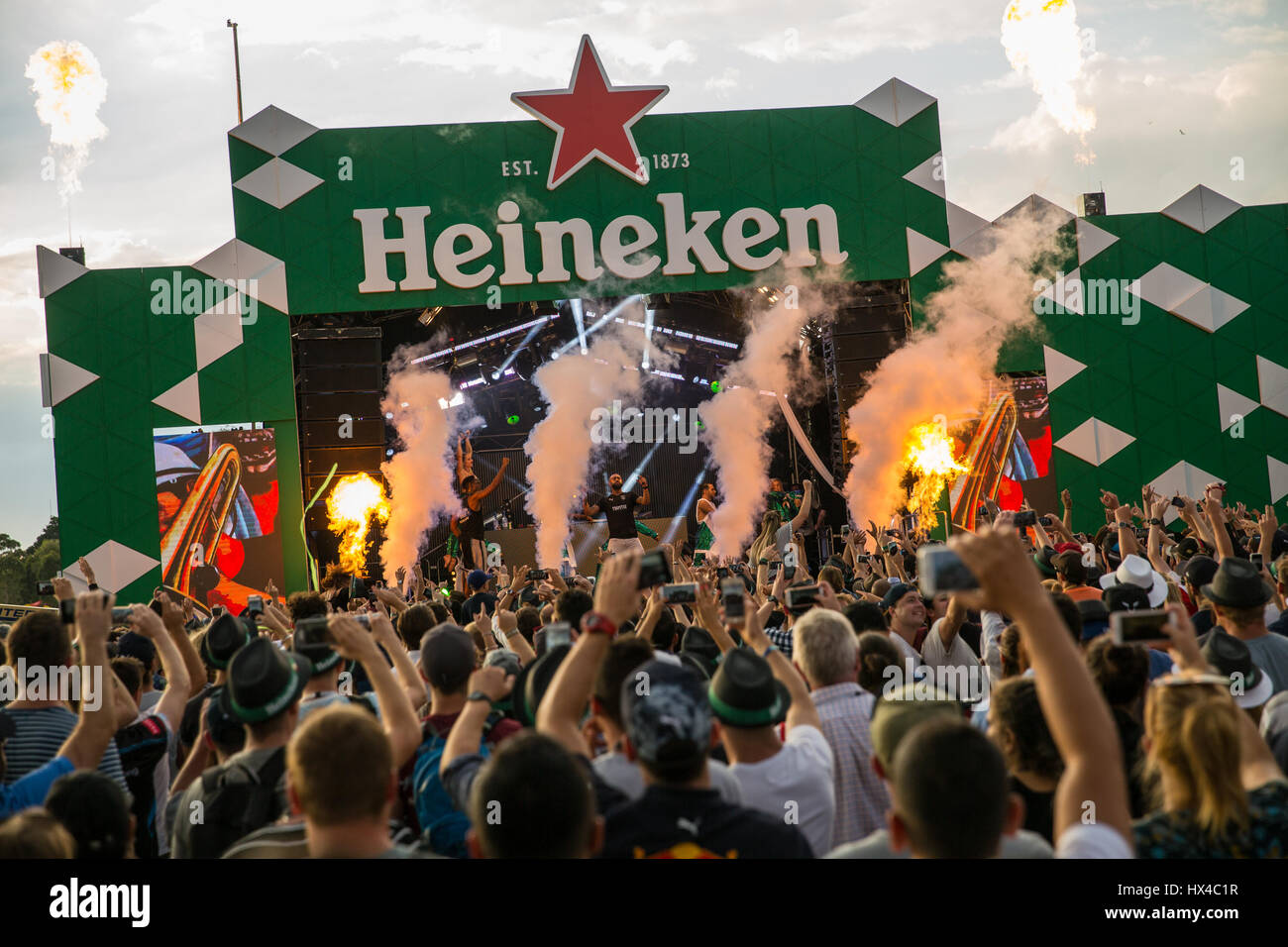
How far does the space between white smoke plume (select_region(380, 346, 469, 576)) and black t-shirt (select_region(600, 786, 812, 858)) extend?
16236 mm

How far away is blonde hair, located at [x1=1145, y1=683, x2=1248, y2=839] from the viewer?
90.7 inches

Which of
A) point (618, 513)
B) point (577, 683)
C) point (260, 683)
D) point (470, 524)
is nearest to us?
point (577, 683)

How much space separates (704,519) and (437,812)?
15094 mm

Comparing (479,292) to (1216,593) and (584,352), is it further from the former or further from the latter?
(1216,593)

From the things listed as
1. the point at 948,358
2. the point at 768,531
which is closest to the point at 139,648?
the point at 768,531

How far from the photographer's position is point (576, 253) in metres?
18.2

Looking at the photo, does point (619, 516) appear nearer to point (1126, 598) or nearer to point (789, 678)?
point (1126, 598)

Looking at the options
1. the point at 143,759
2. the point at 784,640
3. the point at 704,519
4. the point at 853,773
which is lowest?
the point at 853,773

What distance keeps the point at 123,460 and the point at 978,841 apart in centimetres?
1792

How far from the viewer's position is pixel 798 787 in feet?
10.1

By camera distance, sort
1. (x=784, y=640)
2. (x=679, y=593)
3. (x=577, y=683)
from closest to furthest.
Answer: (x=577, y=683)
(x=679, y=593)
(x=784, y=640)

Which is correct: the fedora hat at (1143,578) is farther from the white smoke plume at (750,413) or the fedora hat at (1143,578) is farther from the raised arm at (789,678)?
the white smoke plume at (750,413)

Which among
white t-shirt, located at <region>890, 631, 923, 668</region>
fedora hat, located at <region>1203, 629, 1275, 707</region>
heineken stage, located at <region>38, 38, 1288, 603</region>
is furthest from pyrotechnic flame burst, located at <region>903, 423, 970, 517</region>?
fedora hat, located at <region>1203, 629, 1275, 707</region>

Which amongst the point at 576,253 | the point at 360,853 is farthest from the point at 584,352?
the point at 360,853
